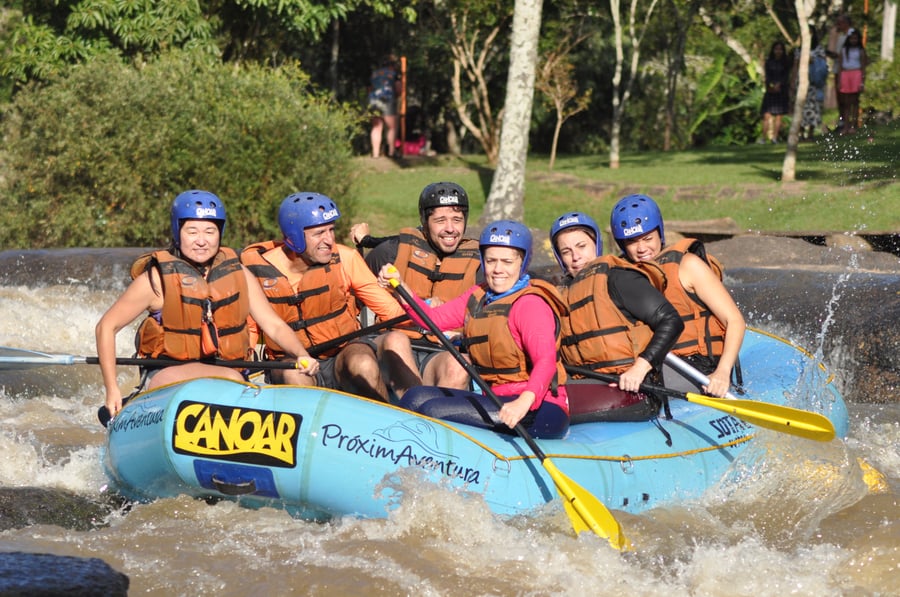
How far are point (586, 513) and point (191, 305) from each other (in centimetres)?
209

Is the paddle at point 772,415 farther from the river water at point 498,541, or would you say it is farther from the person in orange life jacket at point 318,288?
the person in orange life jacket at point 318,288

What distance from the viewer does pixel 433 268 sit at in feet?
21.8

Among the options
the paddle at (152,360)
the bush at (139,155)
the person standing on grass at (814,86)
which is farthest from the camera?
the person standing on grass at (814,86)

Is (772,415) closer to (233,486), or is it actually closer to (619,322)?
(619,322)

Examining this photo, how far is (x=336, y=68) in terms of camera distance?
21000mm

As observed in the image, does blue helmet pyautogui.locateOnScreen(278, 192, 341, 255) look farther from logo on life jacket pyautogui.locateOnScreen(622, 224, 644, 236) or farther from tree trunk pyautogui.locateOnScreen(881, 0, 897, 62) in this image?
tree trunk pyautogui.locateOnScreen(881, 0, 897, 62)

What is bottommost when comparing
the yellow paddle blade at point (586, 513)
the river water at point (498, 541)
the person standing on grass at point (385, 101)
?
the river water at point (498, 541)

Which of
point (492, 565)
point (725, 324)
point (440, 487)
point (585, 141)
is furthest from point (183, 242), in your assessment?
point (585, 141)

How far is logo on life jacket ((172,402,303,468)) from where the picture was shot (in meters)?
4.98

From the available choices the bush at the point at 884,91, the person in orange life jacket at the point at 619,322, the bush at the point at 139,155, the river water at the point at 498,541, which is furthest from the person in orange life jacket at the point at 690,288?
the bush at the point at 884,91

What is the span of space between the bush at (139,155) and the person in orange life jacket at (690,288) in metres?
8.07

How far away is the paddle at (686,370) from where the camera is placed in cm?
588

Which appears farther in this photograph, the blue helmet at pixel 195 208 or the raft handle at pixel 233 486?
the blue helmet at pixel 195 208

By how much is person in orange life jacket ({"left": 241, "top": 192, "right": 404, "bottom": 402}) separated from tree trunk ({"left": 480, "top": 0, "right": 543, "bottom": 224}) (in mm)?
7680
